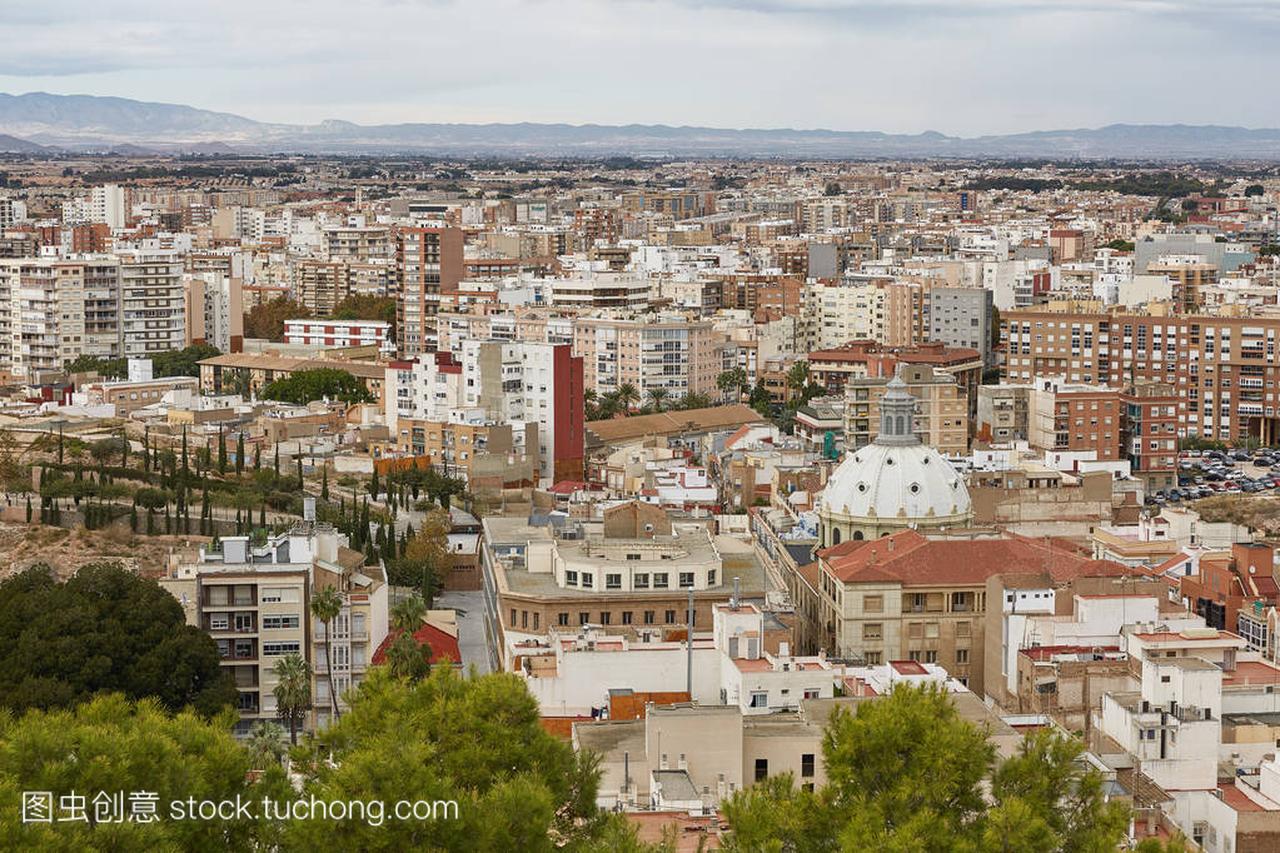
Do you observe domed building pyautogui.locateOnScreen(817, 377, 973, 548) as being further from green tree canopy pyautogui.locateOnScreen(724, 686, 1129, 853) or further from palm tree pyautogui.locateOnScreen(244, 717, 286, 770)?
green tree canopy pyautogui.locateOnScreen(724, 686, 1129, 853)

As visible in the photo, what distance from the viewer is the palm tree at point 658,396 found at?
81688mm

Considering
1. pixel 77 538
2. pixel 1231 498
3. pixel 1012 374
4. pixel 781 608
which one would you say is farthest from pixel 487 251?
pixel 781 608

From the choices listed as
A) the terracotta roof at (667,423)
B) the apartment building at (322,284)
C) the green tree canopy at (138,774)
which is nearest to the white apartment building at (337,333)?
the apartment building at (322,284)

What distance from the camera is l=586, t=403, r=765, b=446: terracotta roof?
234 ft

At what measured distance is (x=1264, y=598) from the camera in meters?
41.5

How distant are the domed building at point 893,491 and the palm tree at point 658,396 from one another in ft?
109

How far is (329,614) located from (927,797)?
56.5ft

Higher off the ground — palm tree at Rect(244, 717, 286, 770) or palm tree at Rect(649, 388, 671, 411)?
palm tree at Rect(244, 717, 286, 770)

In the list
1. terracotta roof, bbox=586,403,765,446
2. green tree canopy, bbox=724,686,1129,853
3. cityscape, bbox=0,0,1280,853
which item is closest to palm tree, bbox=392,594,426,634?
cityscape, bbox=0,0,1280,853

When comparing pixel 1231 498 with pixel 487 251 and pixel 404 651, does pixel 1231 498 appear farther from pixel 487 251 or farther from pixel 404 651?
pixel 487 251

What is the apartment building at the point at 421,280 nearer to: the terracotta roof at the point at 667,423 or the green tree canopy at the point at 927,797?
the terracotta roof at the point at 667,423

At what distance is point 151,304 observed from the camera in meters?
96.1

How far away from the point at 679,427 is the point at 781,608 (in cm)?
3285

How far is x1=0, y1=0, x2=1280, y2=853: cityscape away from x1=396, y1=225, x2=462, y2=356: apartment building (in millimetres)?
187
